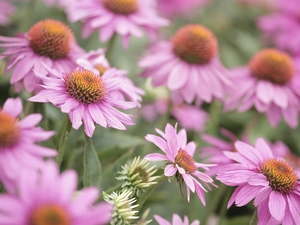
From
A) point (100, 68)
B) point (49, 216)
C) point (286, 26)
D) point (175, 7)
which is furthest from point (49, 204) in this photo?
point (175, 7)

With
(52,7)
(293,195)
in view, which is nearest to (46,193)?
(293,195)

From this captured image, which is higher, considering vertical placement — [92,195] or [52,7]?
[92,195]

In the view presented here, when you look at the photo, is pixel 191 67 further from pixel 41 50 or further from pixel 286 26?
pixel 286 26

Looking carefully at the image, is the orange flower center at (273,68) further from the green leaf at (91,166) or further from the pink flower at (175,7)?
the pink flower at (175,7)

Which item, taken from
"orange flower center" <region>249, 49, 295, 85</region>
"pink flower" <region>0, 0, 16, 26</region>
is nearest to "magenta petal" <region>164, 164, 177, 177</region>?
"orange flower center" <region>249, 49, 295, 85</region>

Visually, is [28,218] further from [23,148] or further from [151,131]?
[151,131]

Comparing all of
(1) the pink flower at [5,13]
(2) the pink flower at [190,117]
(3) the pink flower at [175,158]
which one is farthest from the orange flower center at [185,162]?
(1) the pink flower at [5,13]

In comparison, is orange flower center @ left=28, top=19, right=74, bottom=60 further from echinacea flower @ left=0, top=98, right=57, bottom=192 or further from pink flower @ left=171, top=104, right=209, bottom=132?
pink flower @ left=171, top=104, right=209, bottom=132
